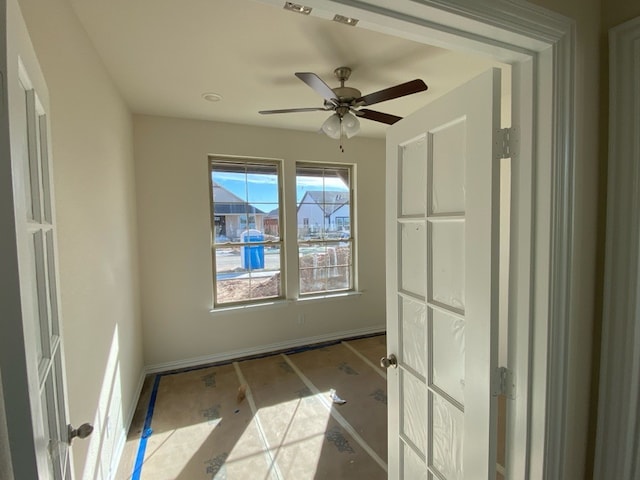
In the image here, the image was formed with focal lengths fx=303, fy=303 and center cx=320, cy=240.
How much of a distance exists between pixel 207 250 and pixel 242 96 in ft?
5.42

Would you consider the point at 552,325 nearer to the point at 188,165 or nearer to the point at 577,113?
the point at 577,113

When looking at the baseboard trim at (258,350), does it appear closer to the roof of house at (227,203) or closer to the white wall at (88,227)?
the white wall at (88,227)

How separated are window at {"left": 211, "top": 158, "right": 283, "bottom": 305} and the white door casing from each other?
259 centimetres

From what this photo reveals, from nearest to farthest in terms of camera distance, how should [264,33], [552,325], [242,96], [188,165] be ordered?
[552,325] → [264,33] → [242,96] → [188,165]

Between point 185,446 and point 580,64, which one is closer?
point 580,64

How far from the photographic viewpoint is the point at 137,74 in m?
2.23

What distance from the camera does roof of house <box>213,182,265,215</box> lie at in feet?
11.4

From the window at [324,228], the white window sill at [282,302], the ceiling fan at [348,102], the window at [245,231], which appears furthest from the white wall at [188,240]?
the ceiling fan at [348,102]

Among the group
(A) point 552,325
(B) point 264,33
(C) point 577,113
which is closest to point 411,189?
(C) point 577,113

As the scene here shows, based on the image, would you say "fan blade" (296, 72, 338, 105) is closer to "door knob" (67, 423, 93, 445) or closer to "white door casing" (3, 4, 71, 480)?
"white door casing" (3, 4, 71, 480)

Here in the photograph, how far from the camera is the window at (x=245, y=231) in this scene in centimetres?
349

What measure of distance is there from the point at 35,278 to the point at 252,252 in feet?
9.58

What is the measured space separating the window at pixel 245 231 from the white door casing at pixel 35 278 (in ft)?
8.50

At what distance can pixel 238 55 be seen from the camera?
2.00 meters
